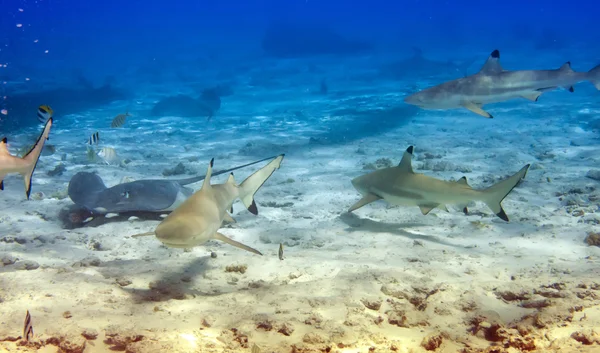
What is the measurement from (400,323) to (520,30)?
268 feet

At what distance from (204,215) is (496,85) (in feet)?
19.2

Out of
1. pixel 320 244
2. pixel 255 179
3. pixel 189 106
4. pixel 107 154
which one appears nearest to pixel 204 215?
pixel 255 179

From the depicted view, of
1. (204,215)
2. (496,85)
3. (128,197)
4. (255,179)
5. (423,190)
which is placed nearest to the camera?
(204,215)

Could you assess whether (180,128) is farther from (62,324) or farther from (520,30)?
(520,30)

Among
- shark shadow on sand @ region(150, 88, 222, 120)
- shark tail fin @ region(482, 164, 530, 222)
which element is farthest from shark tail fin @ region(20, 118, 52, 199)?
shark shadow on sand @ region(150, 88, 222, 120)

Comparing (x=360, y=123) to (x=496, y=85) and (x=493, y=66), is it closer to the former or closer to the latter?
(x=493, y=66)

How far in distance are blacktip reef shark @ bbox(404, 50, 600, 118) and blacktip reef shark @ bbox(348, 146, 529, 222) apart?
6.50 feet

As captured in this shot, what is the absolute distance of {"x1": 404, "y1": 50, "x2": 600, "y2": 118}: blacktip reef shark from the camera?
21.8ft

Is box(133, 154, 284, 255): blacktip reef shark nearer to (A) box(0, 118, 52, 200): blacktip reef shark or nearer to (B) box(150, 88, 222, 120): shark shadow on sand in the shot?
(A) box(0, 118, 52, 200): blacktip reef shark

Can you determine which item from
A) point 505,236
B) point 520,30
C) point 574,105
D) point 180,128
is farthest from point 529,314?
point 520,30

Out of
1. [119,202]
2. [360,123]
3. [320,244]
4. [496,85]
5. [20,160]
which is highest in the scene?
[496,85]

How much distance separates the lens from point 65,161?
11766 mm

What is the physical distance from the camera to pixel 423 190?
18.0 ft

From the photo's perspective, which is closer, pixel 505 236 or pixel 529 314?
pixel 529 314
